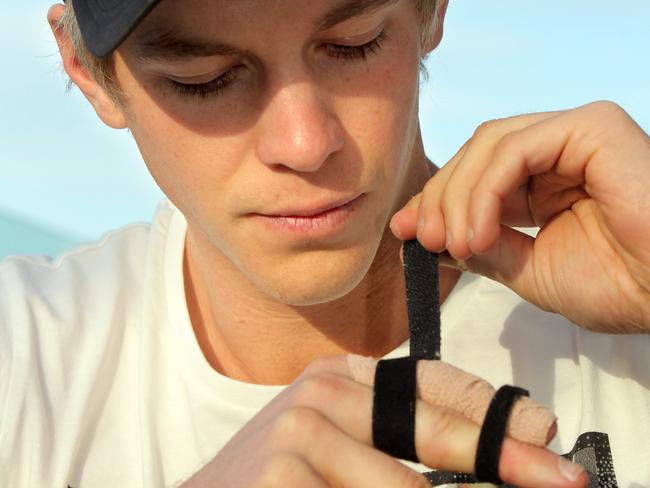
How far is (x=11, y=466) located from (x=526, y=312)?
983 millimetres

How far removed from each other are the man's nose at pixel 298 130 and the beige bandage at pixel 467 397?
0.35m

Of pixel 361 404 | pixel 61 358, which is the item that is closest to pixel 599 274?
pixel 361 404

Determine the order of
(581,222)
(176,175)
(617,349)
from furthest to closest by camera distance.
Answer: (617,349) → (176,175) → (581,222)

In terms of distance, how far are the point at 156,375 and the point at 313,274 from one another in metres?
0.55

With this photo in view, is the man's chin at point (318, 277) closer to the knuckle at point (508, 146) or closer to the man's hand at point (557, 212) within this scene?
the man's hand at point (557, 212)

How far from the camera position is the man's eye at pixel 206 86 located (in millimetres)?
1515

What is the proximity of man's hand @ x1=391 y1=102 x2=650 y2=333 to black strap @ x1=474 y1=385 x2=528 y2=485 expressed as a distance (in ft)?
1.19

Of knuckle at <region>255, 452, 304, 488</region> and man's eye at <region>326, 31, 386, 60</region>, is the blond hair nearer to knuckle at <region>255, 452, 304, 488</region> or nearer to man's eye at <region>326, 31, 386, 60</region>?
man's eye at <region>326, 31, 386, 60</region>

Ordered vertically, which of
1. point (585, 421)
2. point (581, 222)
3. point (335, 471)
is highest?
point (581, 222)

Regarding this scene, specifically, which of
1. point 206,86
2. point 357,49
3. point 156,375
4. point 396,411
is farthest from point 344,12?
point 156,375

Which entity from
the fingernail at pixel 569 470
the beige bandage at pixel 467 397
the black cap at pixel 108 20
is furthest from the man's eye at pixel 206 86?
the fingernail at pixel 569 470

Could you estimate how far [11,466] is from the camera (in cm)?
188

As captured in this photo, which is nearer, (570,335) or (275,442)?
(275,442)

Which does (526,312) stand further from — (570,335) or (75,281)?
(75,281)
